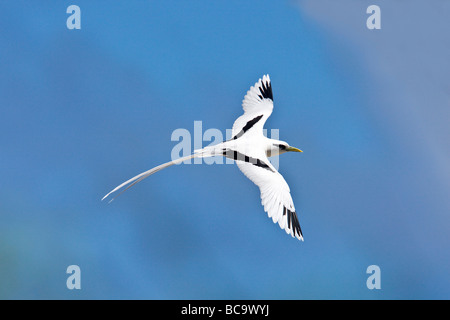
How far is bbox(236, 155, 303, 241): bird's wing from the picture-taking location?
15.3 m

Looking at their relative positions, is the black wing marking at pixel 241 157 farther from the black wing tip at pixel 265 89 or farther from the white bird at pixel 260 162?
the black wing tip at pixel 265 89

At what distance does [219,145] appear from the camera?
55.0 ft

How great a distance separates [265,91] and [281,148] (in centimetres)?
349

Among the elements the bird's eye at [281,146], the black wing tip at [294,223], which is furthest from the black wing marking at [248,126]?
the black wing tip at [294,223]

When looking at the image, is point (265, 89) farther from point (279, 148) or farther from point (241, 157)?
point (241, 157)

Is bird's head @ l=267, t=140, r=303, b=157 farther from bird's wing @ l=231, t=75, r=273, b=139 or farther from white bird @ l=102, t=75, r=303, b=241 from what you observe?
bird's wing @ l=231, t=75, r=273, b=139

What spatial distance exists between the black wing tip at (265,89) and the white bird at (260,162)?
1268 mm

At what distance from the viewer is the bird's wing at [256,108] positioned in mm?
18609

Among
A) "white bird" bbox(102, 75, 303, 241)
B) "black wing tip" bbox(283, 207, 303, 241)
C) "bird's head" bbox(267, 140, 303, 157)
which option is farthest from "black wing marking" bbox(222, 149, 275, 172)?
"black wing tip" bbox(283, 207, 303, 241)

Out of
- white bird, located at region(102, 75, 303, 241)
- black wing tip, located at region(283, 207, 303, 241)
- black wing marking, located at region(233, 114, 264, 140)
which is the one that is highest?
black wing marking, located at region(233, 114, 264, 140)

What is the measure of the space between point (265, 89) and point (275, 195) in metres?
6.24

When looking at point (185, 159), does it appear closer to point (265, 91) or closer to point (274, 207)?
point (274, 207)
